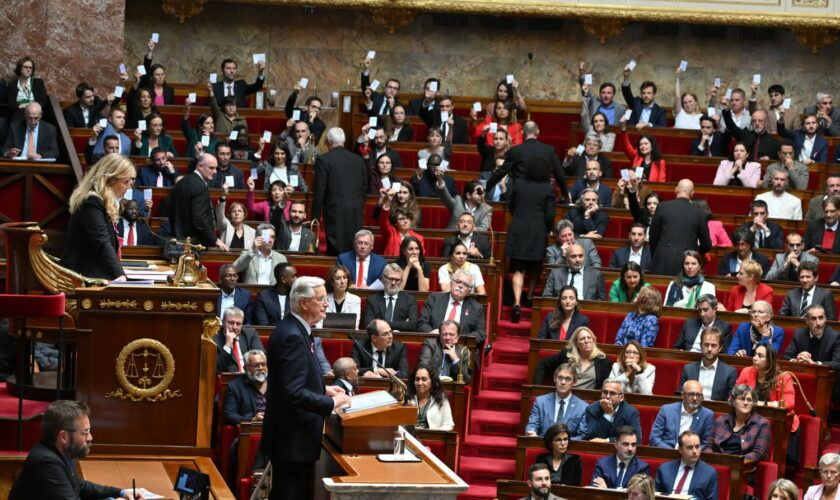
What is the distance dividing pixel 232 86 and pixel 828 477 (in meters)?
A: 6.32

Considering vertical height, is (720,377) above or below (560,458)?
above

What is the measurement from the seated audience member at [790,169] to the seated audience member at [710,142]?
67 centimetres

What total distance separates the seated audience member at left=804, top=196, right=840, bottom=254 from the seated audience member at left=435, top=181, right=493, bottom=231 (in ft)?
6.54

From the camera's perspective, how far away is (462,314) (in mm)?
7777

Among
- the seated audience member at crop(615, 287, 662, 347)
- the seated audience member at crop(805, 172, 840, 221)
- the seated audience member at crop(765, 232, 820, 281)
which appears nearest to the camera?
the seated audience member at crop(615, 287, 662, 347)

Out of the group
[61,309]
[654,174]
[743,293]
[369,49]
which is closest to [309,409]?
[61,309]

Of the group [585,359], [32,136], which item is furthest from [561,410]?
[32,136]

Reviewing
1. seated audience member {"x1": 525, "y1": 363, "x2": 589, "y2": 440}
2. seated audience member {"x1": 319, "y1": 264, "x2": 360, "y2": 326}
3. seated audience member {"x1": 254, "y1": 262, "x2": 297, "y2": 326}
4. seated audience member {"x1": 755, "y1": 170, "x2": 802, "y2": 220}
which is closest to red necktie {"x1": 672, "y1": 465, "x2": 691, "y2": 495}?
seated audience member {"x1": 525, "y1": 363, "x2": 589, "y2": 440}

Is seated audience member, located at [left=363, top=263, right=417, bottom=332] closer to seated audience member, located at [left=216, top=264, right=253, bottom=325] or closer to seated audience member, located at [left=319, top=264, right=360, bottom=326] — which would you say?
seated audience member, located at [left=319, top=264, right=360, bottom=326]

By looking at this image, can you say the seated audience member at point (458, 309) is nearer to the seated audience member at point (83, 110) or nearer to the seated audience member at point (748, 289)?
the seated audience member at point (748, 289)

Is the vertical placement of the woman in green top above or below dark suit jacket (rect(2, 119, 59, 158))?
below

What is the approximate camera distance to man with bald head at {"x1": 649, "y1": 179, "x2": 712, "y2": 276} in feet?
27.8

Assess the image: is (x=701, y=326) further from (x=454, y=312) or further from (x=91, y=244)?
(x=91, y=244)

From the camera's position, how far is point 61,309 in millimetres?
4781
